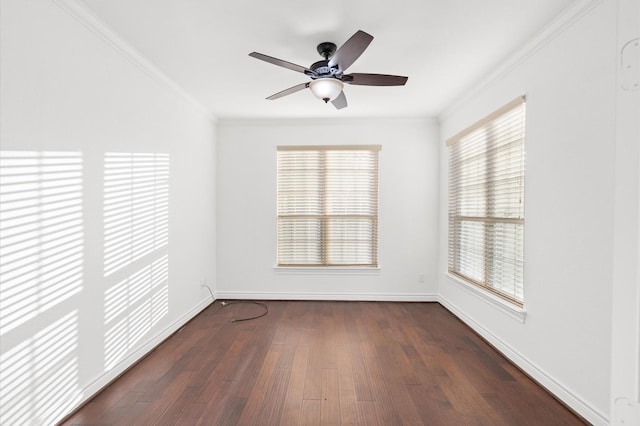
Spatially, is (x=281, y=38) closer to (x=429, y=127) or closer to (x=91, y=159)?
(x=91, y=159)

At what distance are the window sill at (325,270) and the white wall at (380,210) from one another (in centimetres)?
3

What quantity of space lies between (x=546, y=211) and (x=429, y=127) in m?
2.47

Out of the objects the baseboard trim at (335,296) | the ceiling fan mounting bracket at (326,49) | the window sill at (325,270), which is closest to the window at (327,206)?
the window sill at (325,270)

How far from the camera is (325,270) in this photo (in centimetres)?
445

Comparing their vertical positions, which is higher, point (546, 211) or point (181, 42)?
point (181, 42)

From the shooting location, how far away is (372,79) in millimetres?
2369

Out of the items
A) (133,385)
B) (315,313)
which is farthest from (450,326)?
(133,385)

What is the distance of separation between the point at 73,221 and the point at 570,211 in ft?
10.7

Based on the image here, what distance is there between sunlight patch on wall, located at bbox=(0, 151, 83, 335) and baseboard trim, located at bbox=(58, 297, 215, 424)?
0.72 m

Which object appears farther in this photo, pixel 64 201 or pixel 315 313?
pixel 315 313

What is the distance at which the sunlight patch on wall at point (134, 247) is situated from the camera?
2312mm

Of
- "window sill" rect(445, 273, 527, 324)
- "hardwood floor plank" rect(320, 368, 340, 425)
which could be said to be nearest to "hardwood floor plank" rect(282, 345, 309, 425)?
"hardwood floor plank" rect(320, 368, 340, 425)

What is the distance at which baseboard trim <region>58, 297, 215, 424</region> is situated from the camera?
6.76ft

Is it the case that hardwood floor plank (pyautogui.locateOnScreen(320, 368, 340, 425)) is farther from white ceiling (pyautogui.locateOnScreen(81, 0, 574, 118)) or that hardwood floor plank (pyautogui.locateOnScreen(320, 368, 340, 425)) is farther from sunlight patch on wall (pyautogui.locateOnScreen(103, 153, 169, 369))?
white ceiling (pyautogui.locateOnScreen(81, 0, 574, 118))
